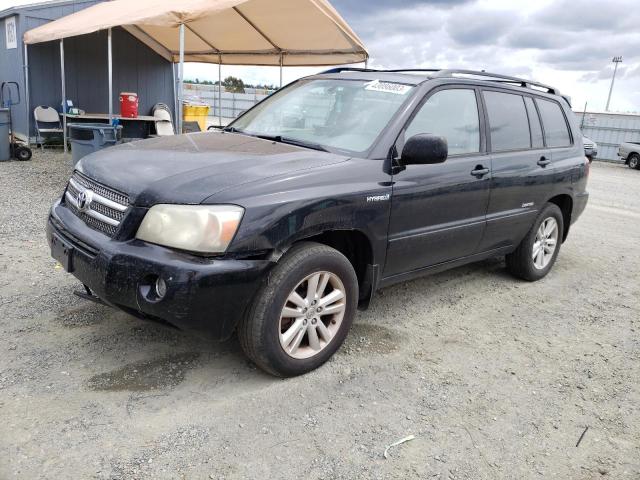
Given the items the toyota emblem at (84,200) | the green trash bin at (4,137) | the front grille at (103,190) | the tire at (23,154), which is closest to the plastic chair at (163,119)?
the tire at (23,154)

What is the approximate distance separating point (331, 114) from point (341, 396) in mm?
1939

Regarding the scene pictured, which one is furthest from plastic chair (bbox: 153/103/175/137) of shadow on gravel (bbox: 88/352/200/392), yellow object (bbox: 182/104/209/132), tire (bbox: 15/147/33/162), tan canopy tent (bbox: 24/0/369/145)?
shadow on gravel (bbox: 88/352/200/392)

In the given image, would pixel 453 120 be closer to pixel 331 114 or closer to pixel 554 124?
pixel 331 114

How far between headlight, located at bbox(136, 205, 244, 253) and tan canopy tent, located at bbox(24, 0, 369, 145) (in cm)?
592

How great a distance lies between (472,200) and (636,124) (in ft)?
73.6

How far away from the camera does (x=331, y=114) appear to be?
390 cm

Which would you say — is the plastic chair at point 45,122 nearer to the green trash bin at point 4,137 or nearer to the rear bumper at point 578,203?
the green trash bin at point 4,137

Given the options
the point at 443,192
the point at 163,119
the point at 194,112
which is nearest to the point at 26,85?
the point at 163,119

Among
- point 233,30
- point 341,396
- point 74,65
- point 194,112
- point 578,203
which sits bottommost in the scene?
point 341,396

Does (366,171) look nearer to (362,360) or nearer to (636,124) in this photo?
(362,360)

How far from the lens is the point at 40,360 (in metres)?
3.18

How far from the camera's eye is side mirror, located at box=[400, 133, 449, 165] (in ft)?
11.1

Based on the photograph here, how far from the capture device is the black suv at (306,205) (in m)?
2.74

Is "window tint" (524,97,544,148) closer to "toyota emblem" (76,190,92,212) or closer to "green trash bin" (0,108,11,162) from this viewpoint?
"toyota emblem" (76,190,92,212)
